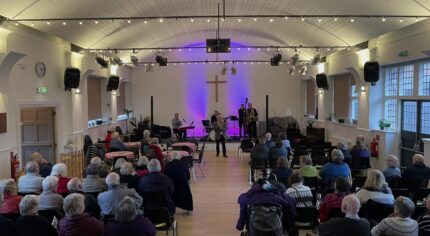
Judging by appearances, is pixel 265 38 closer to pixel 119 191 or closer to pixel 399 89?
pixel 399 89

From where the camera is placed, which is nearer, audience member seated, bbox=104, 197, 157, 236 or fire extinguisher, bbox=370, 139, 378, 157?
audience member seated, bbox=104, 197, 157, 236

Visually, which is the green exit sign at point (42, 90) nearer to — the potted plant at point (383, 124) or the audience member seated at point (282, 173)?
the audience member seated at point (282, 173)

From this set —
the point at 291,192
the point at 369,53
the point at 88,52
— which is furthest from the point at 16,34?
the point at 369,53

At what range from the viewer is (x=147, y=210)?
5.37m

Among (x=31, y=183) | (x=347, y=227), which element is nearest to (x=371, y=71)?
(x=347, y=227)

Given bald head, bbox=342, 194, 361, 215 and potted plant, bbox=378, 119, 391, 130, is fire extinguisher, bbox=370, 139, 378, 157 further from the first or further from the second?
bald head, bbox=342, 194, 361, 215

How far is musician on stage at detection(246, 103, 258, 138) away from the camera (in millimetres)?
17516

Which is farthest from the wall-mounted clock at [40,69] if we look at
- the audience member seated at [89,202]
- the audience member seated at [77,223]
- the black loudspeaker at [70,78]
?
the audience member seated at [77,223]

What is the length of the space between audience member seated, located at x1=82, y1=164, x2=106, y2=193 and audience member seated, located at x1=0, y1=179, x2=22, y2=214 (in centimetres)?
107

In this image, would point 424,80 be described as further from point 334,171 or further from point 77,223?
point 77,223

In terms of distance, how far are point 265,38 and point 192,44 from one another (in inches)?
169

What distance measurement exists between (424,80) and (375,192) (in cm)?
569

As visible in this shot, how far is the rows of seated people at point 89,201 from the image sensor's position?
13.2ft

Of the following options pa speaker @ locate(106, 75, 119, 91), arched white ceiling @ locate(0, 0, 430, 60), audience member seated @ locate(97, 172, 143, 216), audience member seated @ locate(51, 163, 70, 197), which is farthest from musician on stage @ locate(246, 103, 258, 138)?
audience member seated @ locate(97, 172, 143, 216)
